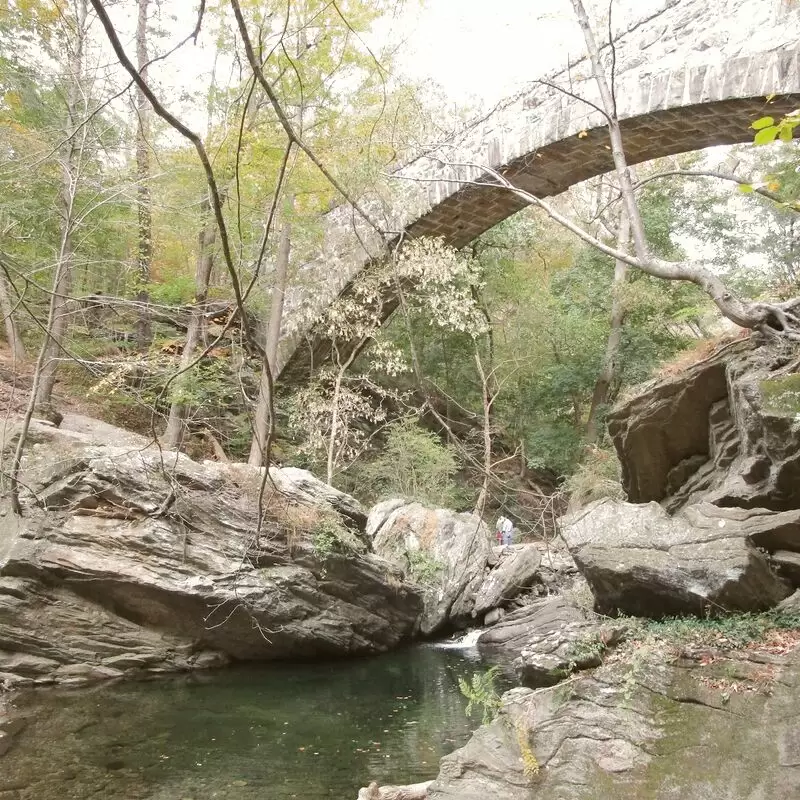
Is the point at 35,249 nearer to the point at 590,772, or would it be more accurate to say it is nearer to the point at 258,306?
the point at 258,306

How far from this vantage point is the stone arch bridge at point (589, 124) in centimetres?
766

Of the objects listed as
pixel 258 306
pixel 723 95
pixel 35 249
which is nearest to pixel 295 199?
pixel 258 306

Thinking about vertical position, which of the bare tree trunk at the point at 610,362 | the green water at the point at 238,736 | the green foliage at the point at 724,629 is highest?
the bare tree trunk at the point at 610,362

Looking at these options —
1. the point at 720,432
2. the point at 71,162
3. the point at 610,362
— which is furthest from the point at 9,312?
the point at 610,362

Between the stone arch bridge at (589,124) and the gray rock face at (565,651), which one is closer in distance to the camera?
the gray rock face at (565,651)

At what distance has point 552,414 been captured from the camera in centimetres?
1603

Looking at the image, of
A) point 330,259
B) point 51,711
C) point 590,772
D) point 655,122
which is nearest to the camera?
point 590,772

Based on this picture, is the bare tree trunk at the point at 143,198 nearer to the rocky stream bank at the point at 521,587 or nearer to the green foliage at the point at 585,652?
the rocky stream bank at the point at 521,587

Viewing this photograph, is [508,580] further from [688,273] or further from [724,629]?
[688,273]

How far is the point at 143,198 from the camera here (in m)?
8.62

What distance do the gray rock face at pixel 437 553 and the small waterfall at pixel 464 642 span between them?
1.23ft

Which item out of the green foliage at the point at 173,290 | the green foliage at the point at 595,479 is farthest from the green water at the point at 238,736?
the green foliage at the point at 173,290

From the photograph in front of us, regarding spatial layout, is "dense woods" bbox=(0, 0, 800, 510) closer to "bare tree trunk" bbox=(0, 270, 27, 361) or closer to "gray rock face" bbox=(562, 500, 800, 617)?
"bare tree trunk" bbox=(0, 270, 27, 361)

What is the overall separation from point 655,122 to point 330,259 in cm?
574
